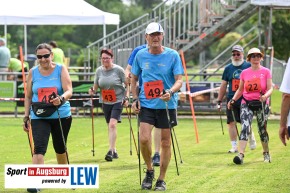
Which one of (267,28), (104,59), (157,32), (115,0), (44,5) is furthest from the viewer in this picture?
(115,0)

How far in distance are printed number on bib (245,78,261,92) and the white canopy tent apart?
15035 mm

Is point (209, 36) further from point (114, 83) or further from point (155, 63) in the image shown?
point (155, 63)

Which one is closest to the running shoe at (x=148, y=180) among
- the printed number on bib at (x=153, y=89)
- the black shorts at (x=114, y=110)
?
the printed number on bib at (x=153, y=89)

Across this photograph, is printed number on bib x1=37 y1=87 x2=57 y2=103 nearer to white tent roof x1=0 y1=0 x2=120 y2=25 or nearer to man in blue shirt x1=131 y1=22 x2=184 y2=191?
man in blue shirt x1=131 y1=22 x2=184 y2=191

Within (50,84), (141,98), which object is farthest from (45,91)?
(141,98)

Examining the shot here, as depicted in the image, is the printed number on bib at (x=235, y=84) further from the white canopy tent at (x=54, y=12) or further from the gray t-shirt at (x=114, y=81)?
the white canopy tent at (x=54, y=12)

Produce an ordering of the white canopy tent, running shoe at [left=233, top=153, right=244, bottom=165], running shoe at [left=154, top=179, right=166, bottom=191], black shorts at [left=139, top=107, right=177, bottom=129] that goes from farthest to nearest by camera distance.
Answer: the white canopy tent → running shoe at [left=233, top=153, right=244, bottom=165] → black shorts at [left=139, top=107, right=177, bottom=129] → running shoe at [left=154, top=179, right=166, bottom=191]

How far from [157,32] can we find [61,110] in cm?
158

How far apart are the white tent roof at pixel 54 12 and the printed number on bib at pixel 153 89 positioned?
17.9 m

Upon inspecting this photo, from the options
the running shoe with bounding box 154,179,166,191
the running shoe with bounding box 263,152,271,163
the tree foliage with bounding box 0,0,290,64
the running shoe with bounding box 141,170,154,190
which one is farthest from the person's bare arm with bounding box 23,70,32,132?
the tree foliage with bounding box 0,0,290,64

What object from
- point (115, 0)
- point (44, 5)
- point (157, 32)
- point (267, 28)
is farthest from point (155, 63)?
point (115, 0)

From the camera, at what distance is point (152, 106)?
12.3m

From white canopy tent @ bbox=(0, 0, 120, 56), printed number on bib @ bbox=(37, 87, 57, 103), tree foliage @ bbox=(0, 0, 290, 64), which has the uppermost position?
white canopy tent @ bbox=(0, 0, 120, 56)

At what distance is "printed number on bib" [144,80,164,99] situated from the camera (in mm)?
12234
